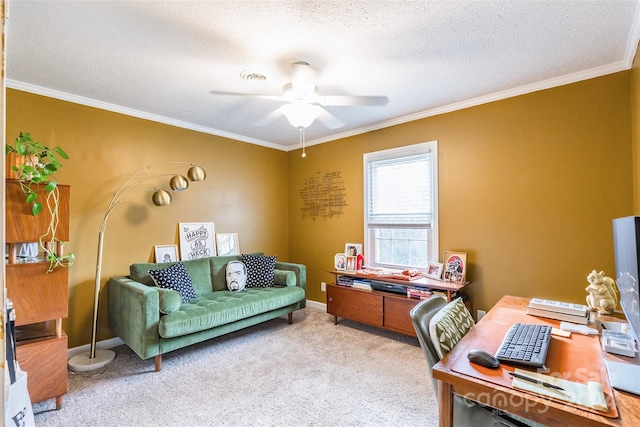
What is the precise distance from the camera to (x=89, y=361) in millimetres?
2766

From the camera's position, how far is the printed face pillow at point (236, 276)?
3677 millimetres

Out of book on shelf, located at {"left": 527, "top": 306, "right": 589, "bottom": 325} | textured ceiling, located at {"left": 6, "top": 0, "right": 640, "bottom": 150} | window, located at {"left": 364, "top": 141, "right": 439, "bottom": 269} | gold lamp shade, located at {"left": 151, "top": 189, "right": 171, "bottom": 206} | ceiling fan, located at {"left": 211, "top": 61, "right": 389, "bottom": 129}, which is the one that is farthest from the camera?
window, located at {"left": 364, "top": 141, "right": 439, "bottom": 269}

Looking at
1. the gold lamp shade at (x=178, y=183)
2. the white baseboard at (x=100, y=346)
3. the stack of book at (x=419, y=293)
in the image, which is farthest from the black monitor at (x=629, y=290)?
the white baseboard at (x=100, y=346)

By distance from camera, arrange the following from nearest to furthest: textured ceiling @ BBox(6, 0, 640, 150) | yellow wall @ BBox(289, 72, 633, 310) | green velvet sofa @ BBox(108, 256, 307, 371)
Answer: textured ceiling @ BBox(6, 0, 640, 150) < yellow wall @ BBox(289, 72, 633, 310) < green velvet sofa @ BBox(108, 256, 307, 371)

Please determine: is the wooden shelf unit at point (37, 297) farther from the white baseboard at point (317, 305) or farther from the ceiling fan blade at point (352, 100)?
the white baseboard at point (317, 305)

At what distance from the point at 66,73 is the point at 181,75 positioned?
943mm

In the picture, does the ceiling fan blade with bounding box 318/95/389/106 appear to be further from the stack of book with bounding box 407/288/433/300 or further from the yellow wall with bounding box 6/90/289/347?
the yellow wall with bounding box 6/90/289/347

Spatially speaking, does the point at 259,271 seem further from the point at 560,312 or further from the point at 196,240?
the point at 560,312

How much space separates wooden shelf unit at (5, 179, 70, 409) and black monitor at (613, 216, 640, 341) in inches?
A: 124

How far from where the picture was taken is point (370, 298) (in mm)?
3492

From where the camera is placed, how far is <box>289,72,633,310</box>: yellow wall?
2.49 metres

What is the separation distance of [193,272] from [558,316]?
3378 mm

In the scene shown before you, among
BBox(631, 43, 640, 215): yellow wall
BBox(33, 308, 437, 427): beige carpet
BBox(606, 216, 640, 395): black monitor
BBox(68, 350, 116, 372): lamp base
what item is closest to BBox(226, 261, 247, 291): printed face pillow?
BBox(33, 308, 437, 427): beige carpet

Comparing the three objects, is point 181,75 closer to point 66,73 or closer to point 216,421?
point 66,73
